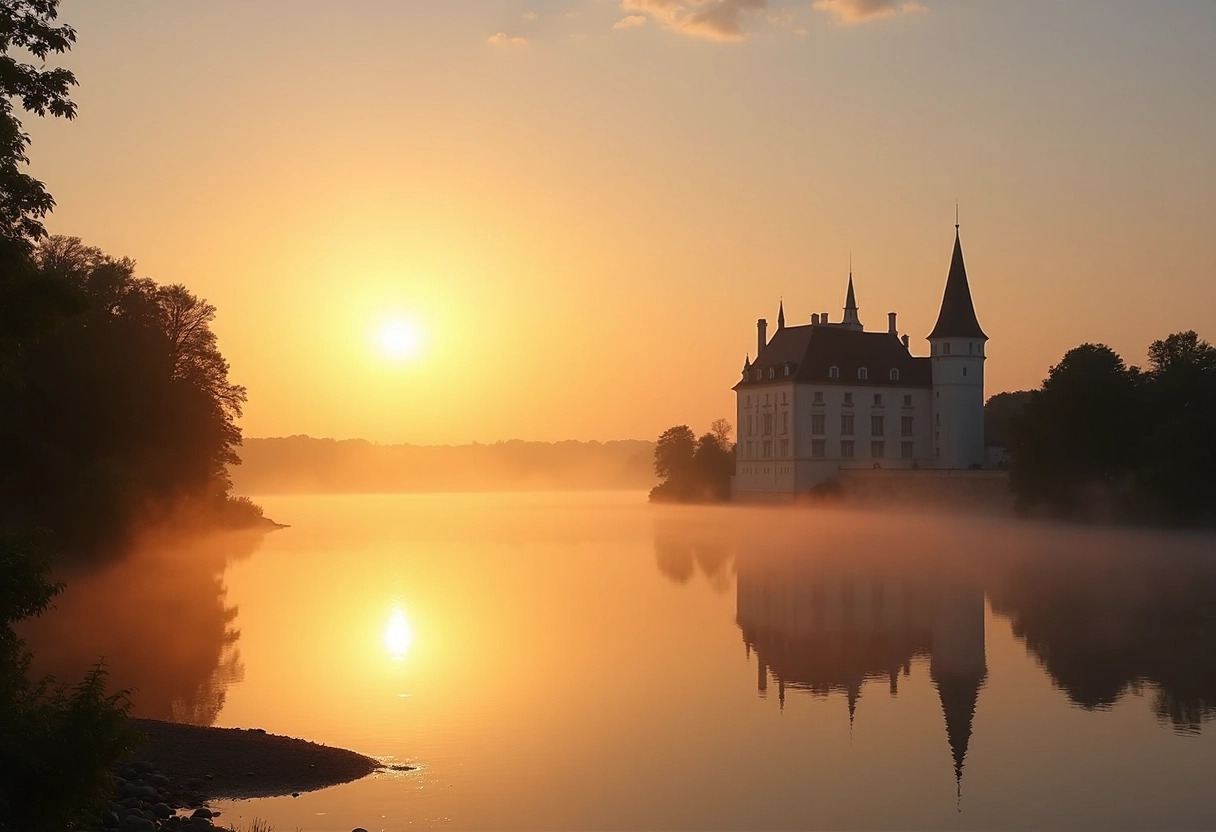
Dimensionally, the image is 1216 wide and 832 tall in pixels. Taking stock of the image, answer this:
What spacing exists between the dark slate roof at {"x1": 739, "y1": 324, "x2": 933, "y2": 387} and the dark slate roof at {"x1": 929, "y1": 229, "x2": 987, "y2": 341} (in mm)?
5520

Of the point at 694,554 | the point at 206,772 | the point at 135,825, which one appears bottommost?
the point at 206,772

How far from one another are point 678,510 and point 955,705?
265 ft

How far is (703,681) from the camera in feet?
72.6

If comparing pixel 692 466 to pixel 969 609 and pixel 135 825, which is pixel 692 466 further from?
pixel 135 825

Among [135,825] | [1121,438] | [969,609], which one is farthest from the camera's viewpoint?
[1121,438]

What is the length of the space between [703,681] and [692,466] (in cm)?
8656

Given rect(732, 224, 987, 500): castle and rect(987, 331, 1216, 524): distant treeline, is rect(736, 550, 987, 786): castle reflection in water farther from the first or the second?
rect(732, 224, 987, 500): castle

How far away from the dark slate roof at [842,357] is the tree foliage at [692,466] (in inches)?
409

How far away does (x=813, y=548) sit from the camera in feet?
175

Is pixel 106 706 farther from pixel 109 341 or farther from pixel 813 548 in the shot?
pixel 813 548

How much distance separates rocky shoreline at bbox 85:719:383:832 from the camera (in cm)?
1231

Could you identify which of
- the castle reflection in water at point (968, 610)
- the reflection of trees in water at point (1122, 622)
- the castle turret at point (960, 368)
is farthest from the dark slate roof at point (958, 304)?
the reflection of trees in water at point (1122, 622)

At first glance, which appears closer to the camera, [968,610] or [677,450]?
[968,610]

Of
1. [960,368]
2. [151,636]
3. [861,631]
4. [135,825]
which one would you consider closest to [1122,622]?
[861,631]
